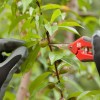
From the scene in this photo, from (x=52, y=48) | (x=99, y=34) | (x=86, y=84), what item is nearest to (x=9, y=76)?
(x=52, y=48)

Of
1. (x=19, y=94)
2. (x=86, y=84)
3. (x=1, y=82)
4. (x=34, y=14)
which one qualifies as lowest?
(x=86, y=84)

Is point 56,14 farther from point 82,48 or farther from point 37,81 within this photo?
point 37,81

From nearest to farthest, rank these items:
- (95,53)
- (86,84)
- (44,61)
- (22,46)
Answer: (95,53) → (22,46) → (44,61) → (86,84)

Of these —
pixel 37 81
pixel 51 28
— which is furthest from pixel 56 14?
pixel 37 81

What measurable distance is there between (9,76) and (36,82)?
15 centimetres

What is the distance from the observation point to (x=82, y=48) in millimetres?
921

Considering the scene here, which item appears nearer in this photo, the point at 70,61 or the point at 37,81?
the point at 70,61

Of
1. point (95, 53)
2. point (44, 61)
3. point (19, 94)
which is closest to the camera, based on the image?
point (95, 53)

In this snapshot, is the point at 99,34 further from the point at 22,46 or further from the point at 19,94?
the point at 19,94

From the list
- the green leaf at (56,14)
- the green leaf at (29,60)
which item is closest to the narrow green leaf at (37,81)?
the green leaf at (29,60)

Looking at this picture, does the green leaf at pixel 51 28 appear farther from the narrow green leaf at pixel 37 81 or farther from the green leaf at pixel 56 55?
the narrow green leaf at pixel 37 81

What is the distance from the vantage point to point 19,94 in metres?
1.16

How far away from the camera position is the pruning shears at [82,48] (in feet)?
2.94

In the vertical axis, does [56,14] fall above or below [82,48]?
above
